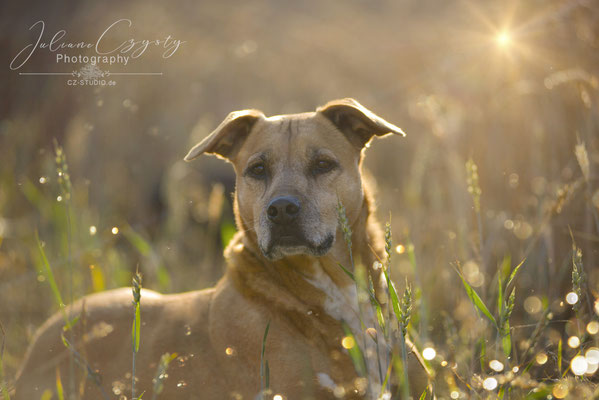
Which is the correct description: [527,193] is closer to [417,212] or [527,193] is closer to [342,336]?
[417,212]

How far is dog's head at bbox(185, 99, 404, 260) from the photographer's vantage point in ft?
10.8

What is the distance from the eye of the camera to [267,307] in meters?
3.16

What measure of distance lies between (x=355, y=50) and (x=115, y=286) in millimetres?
14015

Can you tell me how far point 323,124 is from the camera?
12.8ft

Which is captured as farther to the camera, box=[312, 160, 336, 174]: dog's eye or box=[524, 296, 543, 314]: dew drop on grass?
box=[524, 296, 543, 314]: dew drop on grass

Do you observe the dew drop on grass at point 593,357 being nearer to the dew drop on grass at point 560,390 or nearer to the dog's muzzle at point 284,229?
the dew drop on grass at point 560,390

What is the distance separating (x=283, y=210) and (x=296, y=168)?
1.55 feet

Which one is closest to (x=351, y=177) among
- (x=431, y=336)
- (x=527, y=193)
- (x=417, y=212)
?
(x=431, y=336)

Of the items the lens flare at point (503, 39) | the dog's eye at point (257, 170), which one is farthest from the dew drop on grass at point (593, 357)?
the lens flare at point (503, 39)

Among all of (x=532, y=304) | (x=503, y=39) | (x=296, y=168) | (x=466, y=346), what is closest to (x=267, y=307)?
(x=296, y=168)

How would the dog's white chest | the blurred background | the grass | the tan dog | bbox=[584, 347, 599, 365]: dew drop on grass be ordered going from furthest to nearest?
the blurred background < the dog's white chest < the tan dog < bbox=[584, 347, 599, 365]: dew drop on grass < the grass

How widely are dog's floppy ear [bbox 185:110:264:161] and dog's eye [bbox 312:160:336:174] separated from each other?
63cm

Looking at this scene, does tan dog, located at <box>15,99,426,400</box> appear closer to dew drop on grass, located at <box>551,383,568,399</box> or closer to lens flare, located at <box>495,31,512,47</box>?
dew drop on grass, located at <box>551,383,568,399</box>

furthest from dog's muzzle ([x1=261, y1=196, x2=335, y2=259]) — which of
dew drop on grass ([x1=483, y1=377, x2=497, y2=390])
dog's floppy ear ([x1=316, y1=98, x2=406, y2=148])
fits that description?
dew drop on grass ([x1=483, y1=377, x2=497, y2=390])
